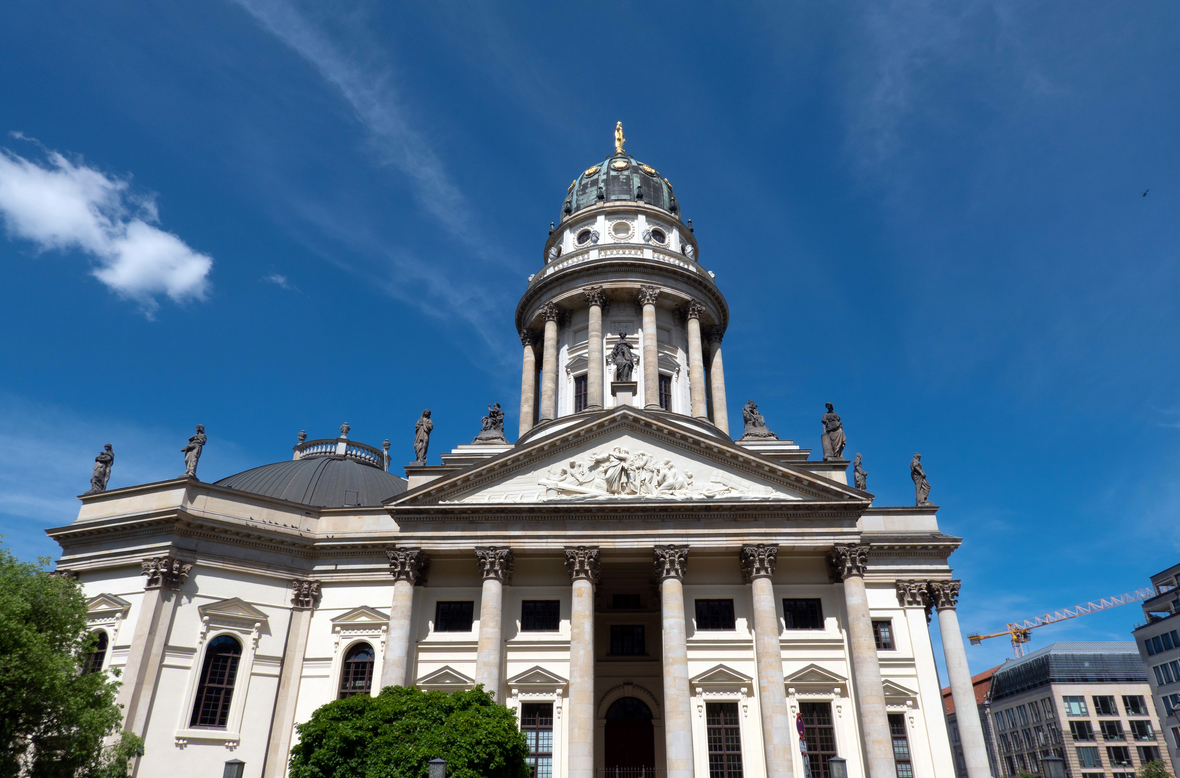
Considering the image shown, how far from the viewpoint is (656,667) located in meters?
33.2

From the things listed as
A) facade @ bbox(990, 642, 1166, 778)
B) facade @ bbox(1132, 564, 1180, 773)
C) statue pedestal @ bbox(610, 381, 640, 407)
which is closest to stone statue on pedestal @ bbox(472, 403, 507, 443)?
statue pedestal @ bbox(610, 381, 640, 407)

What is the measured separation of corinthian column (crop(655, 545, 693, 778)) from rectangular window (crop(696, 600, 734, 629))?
4.83ft

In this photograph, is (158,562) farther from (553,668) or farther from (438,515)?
(553,668)

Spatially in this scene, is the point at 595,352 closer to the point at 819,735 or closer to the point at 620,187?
the point at 620,187

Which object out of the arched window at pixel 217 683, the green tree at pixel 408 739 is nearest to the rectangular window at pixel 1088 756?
the green tree at pixel 408 739

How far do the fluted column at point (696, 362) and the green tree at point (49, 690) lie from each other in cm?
2950

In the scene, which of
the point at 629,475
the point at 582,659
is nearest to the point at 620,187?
the point at 629,475

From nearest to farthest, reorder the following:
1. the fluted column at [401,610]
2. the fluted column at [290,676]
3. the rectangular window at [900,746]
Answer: the fluted column at [401,610] → the rectangular window at [900,746] → the fluted column at [290,676]

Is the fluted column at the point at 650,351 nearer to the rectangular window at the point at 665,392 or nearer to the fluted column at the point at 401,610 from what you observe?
the rectangular window at the point at 665,392

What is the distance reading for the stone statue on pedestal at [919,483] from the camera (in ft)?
118

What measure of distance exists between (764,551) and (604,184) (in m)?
31.4

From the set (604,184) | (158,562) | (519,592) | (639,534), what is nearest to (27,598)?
(158,562)

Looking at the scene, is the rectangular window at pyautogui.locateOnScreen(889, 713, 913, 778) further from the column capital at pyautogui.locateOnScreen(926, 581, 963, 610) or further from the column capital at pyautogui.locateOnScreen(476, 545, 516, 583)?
the column capital at pyautogui.locateOnScreen(476, 545, 516, 583)

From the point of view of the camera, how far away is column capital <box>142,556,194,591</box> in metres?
30.5
